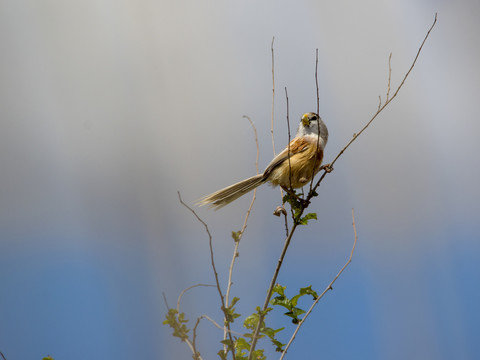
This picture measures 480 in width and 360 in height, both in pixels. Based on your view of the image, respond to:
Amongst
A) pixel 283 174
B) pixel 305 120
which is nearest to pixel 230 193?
pixel 283 174

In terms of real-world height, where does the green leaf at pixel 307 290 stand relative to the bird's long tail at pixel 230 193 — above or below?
below


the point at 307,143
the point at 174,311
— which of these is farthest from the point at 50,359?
the point at 307,143

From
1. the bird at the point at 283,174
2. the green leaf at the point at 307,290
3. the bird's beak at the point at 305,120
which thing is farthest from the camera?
the bird's beak at the point at 305,120

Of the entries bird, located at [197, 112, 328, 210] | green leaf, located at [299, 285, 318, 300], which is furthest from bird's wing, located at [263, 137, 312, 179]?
green leaf, located at [299, 285, 318, 300]

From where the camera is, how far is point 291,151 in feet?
5.93

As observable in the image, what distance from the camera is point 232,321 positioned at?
Result: 130cm

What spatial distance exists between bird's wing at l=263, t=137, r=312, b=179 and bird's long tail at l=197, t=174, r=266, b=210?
5cm

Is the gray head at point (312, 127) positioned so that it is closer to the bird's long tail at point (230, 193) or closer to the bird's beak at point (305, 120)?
the bird's beak at point (305, 120)

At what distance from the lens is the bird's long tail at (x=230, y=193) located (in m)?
1.75

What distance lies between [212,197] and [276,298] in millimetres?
522

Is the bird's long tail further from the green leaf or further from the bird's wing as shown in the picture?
the green leaf

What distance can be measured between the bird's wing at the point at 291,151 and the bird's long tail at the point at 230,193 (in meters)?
0.05

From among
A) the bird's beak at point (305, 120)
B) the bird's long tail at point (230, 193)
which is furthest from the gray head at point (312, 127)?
the bird's long tail at point (230, 193)

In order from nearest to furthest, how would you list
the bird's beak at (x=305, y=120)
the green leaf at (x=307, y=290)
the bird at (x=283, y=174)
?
the green leaf at (x=307, y=290) < the bird at (x=283, y=174) < the bird's beak at (x=305, y=120)
